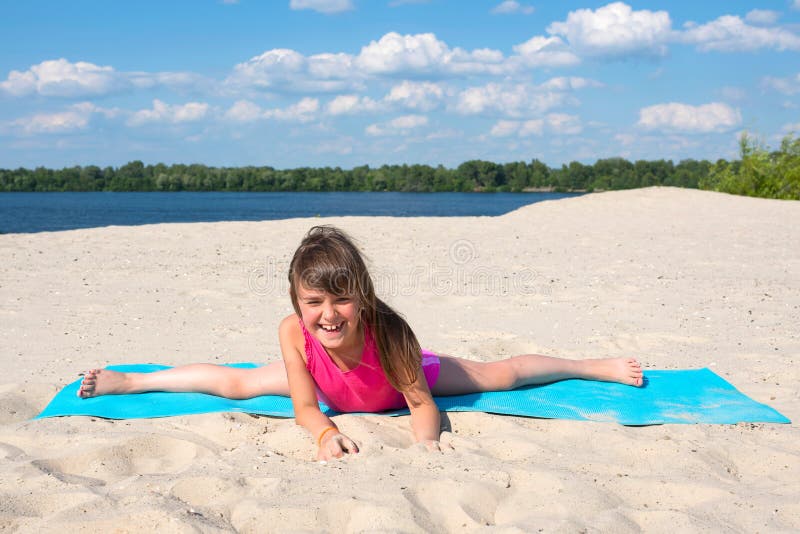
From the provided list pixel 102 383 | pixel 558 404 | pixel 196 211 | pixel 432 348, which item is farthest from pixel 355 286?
pixel 196 211

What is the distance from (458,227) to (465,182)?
77148 millimetres

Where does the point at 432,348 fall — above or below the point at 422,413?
below

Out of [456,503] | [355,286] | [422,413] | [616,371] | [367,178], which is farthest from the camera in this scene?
[367,178]

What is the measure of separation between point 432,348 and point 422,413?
2.04 meters

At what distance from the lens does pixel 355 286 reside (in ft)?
11.2

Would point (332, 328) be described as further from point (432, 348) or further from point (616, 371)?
point (432, 348)

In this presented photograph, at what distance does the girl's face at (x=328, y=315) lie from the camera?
3.43 metres

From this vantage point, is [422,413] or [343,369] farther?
[343,369]

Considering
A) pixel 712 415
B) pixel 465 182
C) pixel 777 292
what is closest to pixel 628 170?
pixel 465 182

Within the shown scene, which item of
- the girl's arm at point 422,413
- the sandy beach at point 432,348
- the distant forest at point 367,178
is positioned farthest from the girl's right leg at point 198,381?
the distant forest at point 367,178

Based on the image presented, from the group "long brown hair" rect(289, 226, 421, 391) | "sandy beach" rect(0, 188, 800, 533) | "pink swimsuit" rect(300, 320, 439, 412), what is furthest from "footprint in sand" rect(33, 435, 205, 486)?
"long brown hair" rect(289, 226, 421, 391)

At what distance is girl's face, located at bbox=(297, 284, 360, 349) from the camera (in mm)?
3428

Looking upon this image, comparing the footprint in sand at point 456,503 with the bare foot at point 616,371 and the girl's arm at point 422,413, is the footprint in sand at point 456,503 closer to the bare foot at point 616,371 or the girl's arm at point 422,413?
the girl's arm at point 422,413

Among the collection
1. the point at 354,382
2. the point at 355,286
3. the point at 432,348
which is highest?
the point at 355,286
